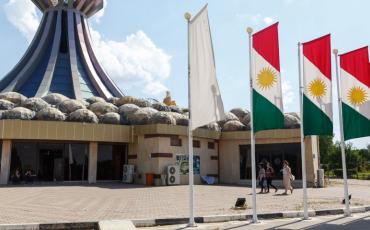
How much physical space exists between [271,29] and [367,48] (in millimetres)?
3655

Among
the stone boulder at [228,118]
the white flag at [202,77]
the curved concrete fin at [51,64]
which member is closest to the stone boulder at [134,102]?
the stone boulder at [228,118]

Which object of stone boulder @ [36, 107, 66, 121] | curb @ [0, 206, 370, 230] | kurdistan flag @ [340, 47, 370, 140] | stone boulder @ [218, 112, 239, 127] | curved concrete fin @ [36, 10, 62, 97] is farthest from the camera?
curved concrete fin @ [36, 10, 62, 97]

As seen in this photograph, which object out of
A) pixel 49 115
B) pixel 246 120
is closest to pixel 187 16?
pixel 49 115

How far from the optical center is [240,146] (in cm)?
2808

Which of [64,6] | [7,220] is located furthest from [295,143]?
[64,6]

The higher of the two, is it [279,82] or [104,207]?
[279,82]

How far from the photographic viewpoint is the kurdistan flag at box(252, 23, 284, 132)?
11.1 m

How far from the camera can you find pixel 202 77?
34.6 feet

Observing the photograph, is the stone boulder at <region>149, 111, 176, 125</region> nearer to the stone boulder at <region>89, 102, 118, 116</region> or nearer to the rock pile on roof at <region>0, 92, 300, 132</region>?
the rock pile on roof at <region>0, 92, 300, 132</region>

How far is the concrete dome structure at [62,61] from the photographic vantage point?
39.6 metres

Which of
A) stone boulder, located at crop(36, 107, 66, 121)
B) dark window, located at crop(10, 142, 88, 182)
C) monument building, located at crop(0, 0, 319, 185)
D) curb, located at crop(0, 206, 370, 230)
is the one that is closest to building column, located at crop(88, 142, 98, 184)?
monument building, located at crop(0, 0, 319, 185)

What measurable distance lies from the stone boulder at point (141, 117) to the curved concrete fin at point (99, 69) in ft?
49.8

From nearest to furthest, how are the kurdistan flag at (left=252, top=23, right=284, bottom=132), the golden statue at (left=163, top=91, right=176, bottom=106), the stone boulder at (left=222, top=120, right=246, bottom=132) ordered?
1. the kurdistan flag at (left=252, top=23, right=284, bottom=132)
2. the stone boulder at (left=222, top=120, right=246, bottom=132)
3. the golden statue at (left=163, top=91, right=176, bottom=106)

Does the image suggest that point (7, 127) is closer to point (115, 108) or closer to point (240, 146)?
point (115, 108)
